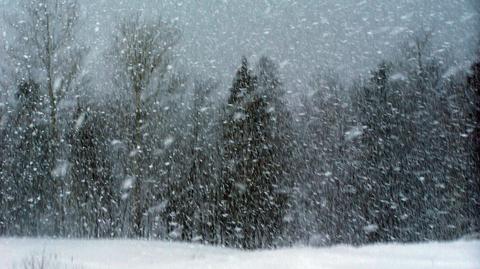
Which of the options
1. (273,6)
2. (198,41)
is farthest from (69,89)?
(273,6)

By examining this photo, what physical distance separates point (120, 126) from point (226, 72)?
2144mm

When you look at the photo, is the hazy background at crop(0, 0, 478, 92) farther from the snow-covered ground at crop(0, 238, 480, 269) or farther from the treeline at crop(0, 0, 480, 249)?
the snow-covered ground at crop(0, 238, 480, 269)

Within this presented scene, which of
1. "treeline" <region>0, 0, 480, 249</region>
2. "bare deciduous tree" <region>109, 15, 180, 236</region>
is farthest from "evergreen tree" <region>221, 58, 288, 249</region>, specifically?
"bare deciduous tree" <region>109, 15, 180, 236</region>

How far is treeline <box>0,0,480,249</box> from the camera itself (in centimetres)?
681

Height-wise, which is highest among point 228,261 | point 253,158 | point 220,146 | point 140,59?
point 140,59

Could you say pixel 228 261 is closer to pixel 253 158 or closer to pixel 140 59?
pixel 140 59

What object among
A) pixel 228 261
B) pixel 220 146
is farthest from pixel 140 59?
pixel 228 261

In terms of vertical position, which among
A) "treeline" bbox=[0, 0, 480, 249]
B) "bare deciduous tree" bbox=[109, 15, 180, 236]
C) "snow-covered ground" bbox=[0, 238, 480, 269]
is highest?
"bare deciduous tree" bbox=[109, 15, 180, 236]

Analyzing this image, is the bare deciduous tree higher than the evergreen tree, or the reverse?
the bare deciduous tree

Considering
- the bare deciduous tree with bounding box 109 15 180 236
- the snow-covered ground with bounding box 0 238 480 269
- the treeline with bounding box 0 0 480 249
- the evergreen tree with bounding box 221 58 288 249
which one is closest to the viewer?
the snow-covered ground with bounding box 0 238 480 269

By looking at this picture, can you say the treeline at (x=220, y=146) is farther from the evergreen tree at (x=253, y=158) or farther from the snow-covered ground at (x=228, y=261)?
the snow-covered ground at (x=228, y=261)

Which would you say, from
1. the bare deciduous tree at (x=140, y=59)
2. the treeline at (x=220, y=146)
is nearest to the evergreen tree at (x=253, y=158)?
the treeline at (x=220, y=146)

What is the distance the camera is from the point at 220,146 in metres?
8.70

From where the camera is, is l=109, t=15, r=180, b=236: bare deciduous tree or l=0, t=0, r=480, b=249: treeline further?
l=109, t=15, r=180, b=236: bare deciduous tree
